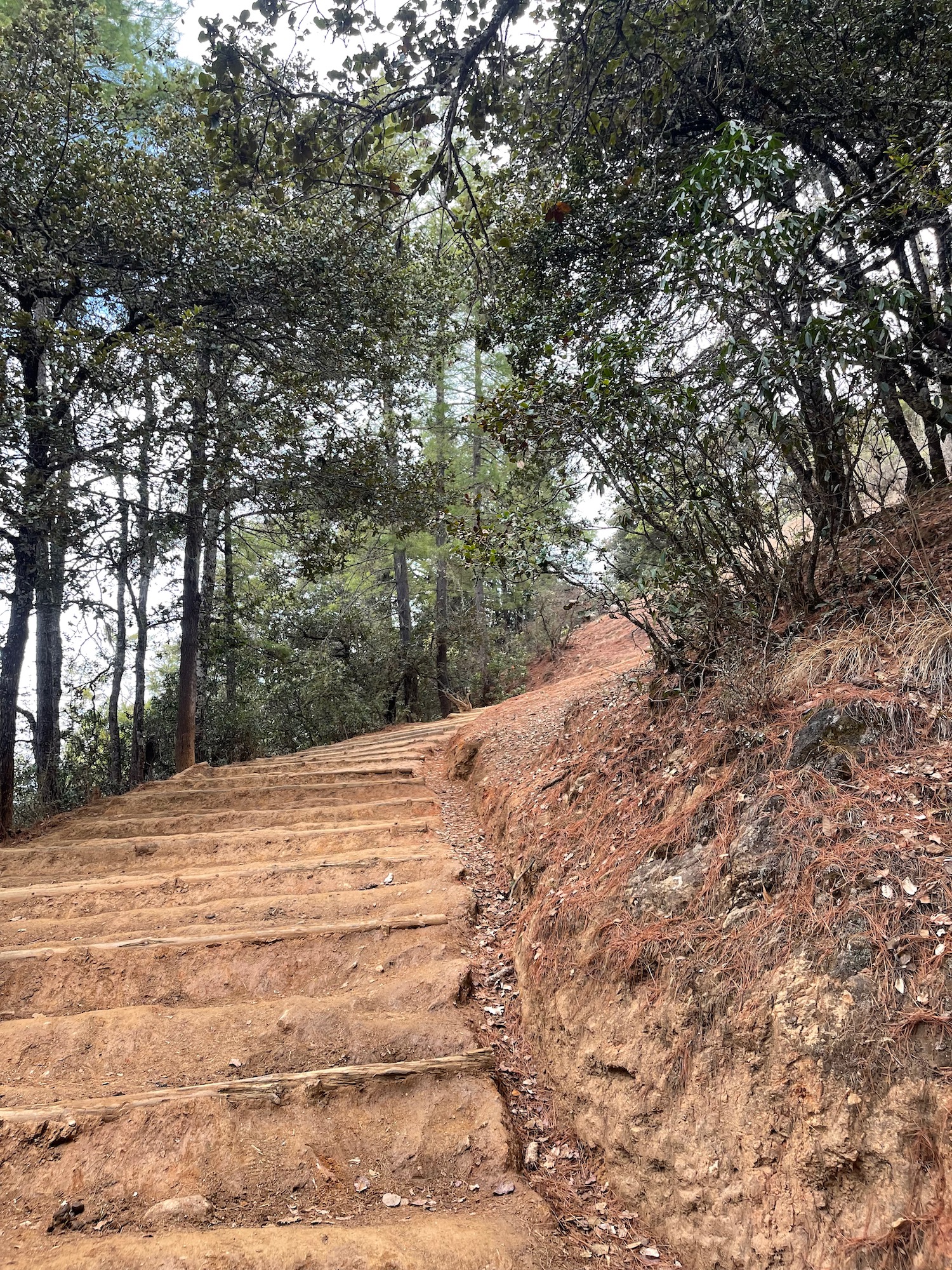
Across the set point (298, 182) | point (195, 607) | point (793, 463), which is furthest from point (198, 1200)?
point (195, 607)

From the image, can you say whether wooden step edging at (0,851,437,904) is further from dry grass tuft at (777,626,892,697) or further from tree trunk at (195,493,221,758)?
tree trunk at (195,493,221,758)

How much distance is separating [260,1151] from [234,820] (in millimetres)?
3660

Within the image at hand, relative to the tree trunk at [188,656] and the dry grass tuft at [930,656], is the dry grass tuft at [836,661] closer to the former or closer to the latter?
the dry grass tuft at [930,656]

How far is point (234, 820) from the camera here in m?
5.56

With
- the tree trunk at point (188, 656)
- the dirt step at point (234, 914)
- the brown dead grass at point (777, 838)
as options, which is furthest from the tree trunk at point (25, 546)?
the brown dead grass at point (777, 838)

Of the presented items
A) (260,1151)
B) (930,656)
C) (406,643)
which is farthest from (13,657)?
(406,643)

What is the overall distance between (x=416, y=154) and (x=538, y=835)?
149 inches

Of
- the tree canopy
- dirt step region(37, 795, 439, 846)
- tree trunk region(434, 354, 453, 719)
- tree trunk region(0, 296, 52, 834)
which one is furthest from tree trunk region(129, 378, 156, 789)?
tree trunk region(434, 354, 453, 719)

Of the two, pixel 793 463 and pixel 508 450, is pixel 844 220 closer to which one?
pixel 793 463

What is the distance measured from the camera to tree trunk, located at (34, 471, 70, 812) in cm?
549

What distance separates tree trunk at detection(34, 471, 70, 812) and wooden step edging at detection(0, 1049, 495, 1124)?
14.7 feet

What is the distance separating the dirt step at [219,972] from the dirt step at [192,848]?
135 centimetres

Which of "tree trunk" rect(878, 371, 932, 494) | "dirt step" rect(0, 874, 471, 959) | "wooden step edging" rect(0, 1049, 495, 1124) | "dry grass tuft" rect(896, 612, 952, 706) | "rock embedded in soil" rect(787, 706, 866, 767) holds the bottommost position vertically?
"wooden step edging" rect(0, 1049, 495, 1124)

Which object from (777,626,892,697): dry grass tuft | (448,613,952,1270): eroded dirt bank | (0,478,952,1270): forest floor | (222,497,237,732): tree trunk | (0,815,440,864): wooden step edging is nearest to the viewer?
(448,613,952,1270): eroded dirt bank
